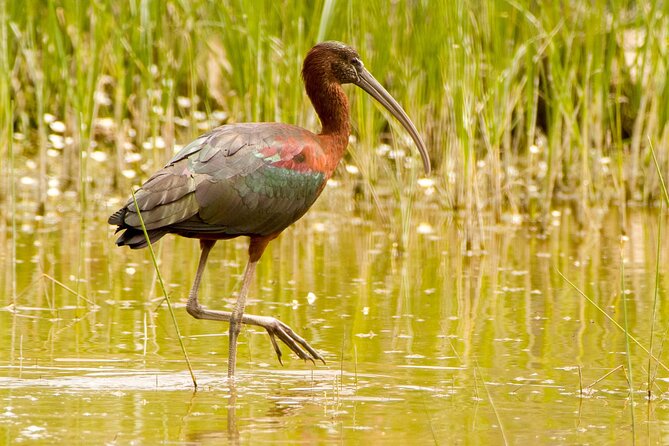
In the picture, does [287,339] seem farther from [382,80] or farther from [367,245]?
[382,80]

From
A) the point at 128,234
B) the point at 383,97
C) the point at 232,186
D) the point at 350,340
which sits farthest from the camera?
the point at 383,97

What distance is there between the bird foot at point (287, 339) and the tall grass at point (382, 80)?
3.12 metres

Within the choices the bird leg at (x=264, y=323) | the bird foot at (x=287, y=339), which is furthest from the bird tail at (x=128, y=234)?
the bird foot at (x=287, y=339)

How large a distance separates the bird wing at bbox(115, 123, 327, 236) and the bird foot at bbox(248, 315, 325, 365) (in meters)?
0.43

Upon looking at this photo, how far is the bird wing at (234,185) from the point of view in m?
5.84

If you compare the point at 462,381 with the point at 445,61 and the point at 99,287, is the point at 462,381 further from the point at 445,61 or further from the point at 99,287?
the point at 445,61

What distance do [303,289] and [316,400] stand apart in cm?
261

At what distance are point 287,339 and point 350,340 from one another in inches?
25.5

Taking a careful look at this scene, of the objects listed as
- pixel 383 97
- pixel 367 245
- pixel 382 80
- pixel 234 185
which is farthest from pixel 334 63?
pixel 367 245

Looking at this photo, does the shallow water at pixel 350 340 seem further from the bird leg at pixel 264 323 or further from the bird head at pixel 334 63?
the bird head at pixel 334 63

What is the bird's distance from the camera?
5.83 meters

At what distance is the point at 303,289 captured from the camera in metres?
7.96

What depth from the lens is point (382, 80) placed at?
9609 millimetres

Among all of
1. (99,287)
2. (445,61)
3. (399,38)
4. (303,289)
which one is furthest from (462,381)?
(399,38)
